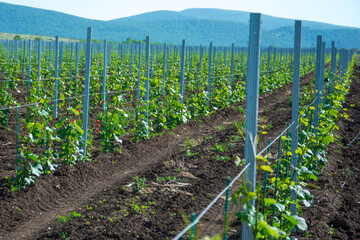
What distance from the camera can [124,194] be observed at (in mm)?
6176

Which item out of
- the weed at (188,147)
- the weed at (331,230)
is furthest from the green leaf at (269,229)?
the weed at (188,147)

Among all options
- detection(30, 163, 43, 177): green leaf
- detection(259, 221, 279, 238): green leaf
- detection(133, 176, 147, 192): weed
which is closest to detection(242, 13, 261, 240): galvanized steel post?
detection(259, 221, 279, 238): green leaf

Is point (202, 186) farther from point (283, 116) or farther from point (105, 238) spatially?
point (283, 116)

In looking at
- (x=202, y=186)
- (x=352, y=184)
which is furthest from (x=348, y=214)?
(x=202, y=186)

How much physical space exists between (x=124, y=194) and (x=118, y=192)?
163 millimetres

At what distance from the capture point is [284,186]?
4445 mm

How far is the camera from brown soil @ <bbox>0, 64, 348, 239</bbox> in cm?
509

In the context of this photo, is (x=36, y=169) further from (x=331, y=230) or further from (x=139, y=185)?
(x=331, y=230)

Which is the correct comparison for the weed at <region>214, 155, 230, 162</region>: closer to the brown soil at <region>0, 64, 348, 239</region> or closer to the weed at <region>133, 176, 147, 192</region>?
the brown soil at <region>0, 64, 348, 239</region>

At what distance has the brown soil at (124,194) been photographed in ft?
16.7

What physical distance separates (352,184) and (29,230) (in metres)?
4.83

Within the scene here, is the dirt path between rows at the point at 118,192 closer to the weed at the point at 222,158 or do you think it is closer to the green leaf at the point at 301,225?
the weed at the point at 222,158

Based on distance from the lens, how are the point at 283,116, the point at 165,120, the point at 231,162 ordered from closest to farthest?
the point at 231,162
the point at 165,120
the point at 283,116

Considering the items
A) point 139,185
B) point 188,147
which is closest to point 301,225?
point 139,185
